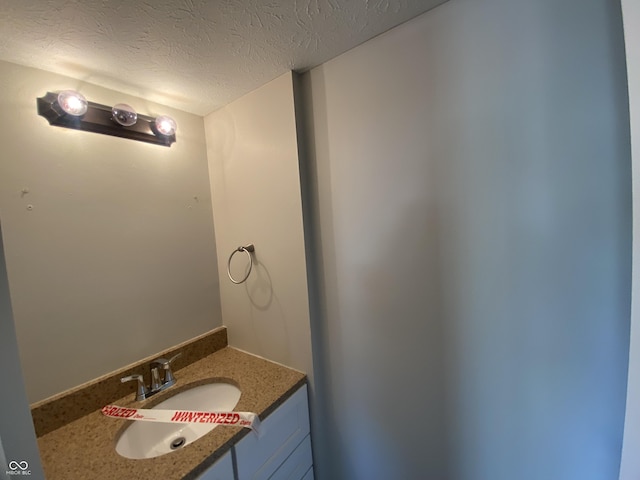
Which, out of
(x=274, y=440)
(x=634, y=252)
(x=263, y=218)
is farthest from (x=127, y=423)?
(x=634, y=252)

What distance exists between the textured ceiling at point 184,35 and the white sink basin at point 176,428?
1.36m

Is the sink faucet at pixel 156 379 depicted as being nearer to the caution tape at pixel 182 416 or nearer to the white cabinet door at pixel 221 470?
the caution tape at pixel 182 416

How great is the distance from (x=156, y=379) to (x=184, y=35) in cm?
137

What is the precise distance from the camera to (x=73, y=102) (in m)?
0.93

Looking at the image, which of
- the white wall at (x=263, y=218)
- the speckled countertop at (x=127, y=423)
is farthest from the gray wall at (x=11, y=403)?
the white wall at (x=263, y=218)

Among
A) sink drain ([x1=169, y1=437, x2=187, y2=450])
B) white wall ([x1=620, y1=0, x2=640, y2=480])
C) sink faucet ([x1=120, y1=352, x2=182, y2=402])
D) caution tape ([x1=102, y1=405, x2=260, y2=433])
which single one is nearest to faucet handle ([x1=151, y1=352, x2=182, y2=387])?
sink faucet ([x1=120, y1=352, x2=182, y2=402])

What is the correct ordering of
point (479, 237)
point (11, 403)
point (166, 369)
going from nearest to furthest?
point (11, 403)
point (479, 237)
point (166, 369)

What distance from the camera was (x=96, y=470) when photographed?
0.75 m

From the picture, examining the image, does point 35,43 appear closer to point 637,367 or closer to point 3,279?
point 3,279

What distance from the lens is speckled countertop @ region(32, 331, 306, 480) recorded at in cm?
75

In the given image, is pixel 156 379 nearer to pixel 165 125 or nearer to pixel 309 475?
pixel 309 475

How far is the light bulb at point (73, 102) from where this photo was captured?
915 mm

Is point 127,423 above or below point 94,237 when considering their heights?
below

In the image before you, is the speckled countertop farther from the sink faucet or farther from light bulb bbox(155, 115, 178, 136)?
light bulb bbox(155, 115, 178, 136)
